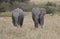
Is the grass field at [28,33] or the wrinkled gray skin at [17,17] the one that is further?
the wrinkled gray skin at [17,17]

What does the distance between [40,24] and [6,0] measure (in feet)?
89.9

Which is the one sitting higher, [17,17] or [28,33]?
[28,33]

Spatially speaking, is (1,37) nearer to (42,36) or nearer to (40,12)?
(42,36)

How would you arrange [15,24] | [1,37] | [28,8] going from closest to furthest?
[1,37] → [15,24] → [28,8]

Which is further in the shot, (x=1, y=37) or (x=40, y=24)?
(x=40, y=24)

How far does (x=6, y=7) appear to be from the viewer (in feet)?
133

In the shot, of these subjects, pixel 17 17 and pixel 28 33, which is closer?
pixel 28 33

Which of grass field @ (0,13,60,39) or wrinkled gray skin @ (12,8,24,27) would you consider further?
wrinkled gray skin @ (12,8,24,27)

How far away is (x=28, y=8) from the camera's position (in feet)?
133

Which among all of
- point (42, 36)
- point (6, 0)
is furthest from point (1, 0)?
point (42, 36)

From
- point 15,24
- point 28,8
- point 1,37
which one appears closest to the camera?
point 1,37

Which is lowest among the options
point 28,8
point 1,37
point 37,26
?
point 28,8

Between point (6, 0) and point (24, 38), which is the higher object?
point (24, 38)

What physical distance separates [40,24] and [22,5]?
26790 mm
